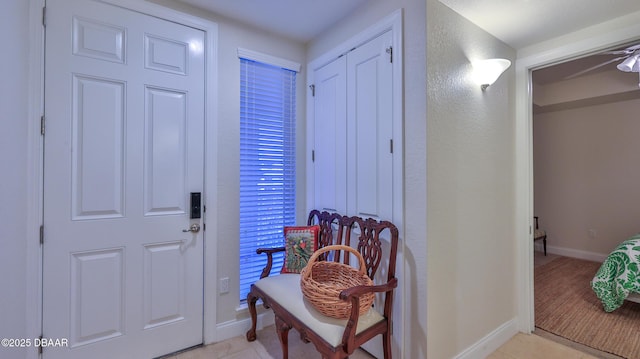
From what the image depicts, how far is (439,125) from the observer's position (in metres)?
1.70

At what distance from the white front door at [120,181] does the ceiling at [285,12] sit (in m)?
0.28

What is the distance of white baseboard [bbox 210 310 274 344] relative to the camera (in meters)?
2.13

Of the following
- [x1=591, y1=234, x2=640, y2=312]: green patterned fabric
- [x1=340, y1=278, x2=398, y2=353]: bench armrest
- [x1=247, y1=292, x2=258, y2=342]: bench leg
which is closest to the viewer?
[x1=340, y1=278, x2=398, y2=353]: bench armrest

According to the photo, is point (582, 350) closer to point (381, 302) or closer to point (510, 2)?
point (381, 302)

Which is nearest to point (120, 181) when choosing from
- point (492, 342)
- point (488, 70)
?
point (488, 70)

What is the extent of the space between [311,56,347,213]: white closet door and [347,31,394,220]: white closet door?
70mm

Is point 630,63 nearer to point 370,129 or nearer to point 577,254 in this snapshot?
point 370,129

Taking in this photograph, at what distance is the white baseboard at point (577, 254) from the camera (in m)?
4.13

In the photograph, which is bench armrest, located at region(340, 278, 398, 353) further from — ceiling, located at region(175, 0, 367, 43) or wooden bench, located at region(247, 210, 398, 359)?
ceiling, located at region(175, 0, 367, 43)

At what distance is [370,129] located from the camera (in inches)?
76.1

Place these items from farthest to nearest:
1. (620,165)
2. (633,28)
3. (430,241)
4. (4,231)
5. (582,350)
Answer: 1. (620,165)
2. (582,350)
3. (633,28)
4. (430,241)
5. (4,231)

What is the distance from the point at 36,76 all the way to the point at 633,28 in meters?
3.64

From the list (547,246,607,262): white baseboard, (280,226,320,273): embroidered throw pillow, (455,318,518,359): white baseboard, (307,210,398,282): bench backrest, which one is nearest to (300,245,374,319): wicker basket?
(307,210,398,282): bench backrest

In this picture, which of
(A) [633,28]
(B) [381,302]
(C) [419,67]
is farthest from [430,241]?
(A) [633,28]
